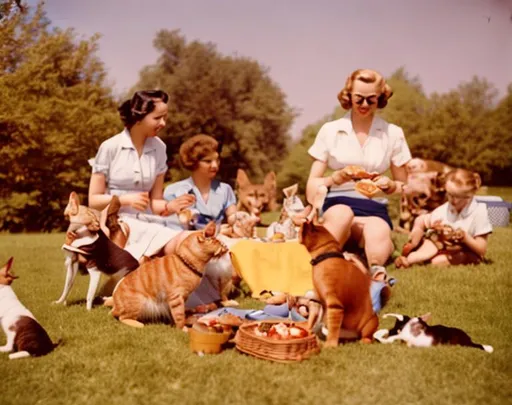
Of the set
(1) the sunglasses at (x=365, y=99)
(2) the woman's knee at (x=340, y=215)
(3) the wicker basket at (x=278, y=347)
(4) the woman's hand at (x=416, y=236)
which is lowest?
(3) the wicker basket at (x=278, y=347)

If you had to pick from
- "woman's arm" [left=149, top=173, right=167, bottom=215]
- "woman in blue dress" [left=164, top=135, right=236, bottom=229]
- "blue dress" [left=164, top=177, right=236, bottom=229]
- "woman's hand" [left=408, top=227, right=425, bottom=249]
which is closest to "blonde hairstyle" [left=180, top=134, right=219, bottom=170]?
"woman in blue dress" [left=164, top=135, right=236, bottom=229]

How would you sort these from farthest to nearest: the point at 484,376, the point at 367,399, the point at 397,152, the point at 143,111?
the point at 397,152 → the point at 143,111 → the point at 484,376 → the point at 367,399

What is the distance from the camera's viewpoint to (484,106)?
125 inches

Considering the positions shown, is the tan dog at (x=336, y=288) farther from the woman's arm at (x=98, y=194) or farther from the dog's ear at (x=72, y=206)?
the woman's arm at (x=98, y=194)

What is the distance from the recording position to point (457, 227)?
3.78 m

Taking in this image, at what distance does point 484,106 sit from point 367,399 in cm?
205

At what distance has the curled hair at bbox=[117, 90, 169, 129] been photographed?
2973 mm

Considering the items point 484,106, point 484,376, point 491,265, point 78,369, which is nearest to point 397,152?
point 484,106

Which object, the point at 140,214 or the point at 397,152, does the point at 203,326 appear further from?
the point at 397,152

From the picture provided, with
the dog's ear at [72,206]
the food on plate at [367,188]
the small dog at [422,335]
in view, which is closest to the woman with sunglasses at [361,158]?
the food on plate at [367,188]

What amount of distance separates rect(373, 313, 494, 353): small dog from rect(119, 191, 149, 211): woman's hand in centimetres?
138

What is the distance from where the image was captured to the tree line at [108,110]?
8.98 ft

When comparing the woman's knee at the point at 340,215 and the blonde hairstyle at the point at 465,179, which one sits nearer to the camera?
the woman's knee at the point at 340,215

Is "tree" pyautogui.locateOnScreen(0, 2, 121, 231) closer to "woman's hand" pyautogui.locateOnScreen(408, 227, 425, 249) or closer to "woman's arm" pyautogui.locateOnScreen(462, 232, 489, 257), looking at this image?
"woman's hand" pyautogui.locateOnScreen(408, 227, 425, 249)
